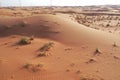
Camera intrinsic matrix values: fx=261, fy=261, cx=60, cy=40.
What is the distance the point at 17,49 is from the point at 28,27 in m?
4.67

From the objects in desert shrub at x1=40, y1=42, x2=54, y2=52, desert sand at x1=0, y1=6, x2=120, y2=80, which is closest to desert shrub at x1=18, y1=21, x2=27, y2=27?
desert sand at x1=0, y1=6, x2=120, y2=80

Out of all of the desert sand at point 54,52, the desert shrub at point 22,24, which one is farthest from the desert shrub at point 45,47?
the desert shrub at point 22,24

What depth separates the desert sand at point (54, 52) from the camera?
36.7 ft

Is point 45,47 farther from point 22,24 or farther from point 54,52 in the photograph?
point 22,24

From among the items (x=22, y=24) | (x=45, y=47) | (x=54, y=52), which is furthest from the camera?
(x=22, y=24)

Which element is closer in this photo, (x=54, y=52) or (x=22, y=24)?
(x=54, y=52)

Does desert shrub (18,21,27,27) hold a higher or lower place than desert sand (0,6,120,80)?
higher

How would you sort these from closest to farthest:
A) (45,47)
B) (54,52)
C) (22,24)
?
(54,52) → (45,47) → (22,24)

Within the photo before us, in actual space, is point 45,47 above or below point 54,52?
above

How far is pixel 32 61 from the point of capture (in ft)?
40.8

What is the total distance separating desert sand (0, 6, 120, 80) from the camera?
11.2 m

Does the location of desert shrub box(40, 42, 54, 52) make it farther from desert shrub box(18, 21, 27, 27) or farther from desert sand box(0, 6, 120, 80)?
desert shrub box(18, 21, 27, 27)

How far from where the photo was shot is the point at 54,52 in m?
14.1

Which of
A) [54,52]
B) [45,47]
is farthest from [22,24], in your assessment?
[54,52]
